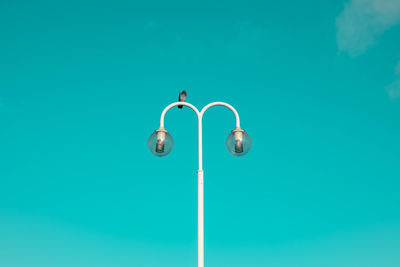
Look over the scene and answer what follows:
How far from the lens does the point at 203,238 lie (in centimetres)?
754

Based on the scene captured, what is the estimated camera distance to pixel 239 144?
8.52m

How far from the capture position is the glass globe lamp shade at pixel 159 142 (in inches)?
328

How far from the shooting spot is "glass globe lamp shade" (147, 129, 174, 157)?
834 centimetres

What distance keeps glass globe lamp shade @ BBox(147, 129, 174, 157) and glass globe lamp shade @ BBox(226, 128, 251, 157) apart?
1278 mm

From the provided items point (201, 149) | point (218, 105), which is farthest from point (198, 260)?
point (218, 105)

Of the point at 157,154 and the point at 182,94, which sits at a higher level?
the point at 182,94

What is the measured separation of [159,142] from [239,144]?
5.43 feet

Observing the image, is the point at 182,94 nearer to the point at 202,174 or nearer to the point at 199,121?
the point at 199,121

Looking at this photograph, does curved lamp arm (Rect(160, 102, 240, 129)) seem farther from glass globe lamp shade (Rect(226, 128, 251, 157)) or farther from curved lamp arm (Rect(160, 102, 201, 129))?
glass globe lamp shade (Rect(226, 128, 251, 157))

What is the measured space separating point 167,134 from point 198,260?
8.44ft

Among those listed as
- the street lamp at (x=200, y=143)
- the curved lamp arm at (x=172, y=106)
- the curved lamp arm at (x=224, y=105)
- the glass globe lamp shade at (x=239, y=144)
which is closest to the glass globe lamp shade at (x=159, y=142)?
the street lamp at (x=200, y=143)

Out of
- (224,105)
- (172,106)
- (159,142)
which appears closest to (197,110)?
(172,106)

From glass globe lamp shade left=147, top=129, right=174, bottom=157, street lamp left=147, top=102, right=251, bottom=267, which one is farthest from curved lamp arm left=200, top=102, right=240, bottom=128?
glass globe lamp shade left=147, top=129, right=174, bottom=157

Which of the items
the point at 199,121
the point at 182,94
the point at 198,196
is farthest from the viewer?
the point at 182,94
